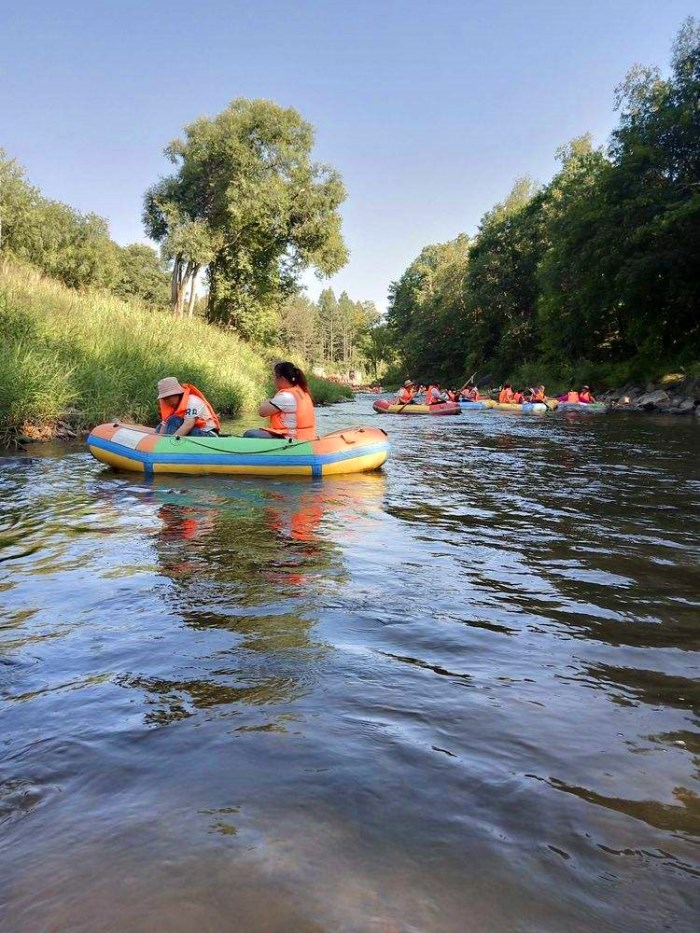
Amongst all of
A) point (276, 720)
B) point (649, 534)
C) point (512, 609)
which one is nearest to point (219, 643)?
point (276, 720)

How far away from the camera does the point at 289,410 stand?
8477 mm

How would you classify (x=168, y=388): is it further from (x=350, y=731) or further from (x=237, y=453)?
(x=350, y=731)

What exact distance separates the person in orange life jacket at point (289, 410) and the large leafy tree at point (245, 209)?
874 inches

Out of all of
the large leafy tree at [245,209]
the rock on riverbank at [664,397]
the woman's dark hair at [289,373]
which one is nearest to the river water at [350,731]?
the woman's dark hair at [289,373]

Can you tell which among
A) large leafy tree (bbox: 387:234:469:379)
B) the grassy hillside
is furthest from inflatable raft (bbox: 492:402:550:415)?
large leafy tree (bbox: 387:234:469:379)

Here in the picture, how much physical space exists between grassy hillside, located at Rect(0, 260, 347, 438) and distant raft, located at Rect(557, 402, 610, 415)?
11210mm

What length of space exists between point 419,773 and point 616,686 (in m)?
1.01

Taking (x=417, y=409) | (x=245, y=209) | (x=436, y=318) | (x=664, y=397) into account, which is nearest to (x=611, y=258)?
(x=664, y=397)

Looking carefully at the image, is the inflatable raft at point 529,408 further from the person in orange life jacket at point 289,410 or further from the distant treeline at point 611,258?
the person in orange life jacket at point 289,410

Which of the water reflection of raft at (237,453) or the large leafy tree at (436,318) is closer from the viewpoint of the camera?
the water reflection of raft at (237,453)

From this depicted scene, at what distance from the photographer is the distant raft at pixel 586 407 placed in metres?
21.3

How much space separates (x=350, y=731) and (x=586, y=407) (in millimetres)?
21015

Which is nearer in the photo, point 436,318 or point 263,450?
point 263,450

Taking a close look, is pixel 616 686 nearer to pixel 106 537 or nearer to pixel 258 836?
pixel 258 836
